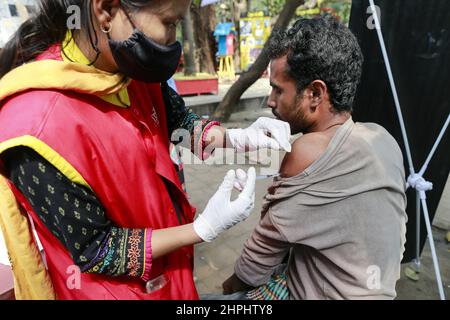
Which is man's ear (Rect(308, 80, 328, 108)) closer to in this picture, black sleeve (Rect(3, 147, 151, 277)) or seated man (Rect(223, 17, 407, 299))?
seated man (Rect(223, 17, 407, 299))

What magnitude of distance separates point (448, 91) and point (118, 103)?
1.80 m

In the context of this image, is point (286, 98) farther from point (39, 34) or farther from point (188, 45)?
point (188, 45)

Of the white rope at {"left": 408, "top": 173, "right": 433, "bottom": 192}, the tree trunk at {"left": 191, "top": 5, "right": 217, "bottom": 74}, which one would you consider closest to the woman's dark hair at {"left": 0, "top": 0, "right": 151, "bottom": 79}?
the white rope at {"left": 408, "top": 173, "right": 433, "bottom": 192}

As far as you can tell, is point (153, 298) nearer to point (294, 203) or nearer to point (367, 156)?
point (294, 203)

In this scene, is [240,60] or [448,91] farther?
[240,60]

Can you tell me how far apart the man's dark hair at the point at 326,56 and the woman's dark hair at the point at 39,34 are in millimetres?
722

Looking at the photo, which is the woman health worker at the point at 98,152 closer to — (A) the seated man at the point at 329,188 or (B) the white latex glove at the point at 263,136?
(A) the seated man at the point at 329,188

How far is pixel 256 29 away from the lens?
1359 cm

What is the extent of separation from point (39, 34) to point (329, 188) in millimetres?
1092

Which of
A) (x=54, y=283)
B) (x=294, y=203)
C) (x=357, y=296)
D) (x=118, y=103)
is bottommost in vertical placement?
(x=357, y=296)

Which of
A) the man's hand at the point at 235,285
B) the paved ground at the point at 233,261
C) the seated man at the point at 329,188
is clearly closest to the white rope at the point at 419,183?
the seated man at the point at 329,188

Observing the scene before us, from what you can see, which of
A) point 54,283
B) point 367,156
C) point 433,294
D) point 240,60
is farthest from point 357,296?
point 240,60

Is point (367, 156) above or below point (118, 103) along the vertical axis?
below

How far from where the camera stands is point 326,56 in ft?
3.57
